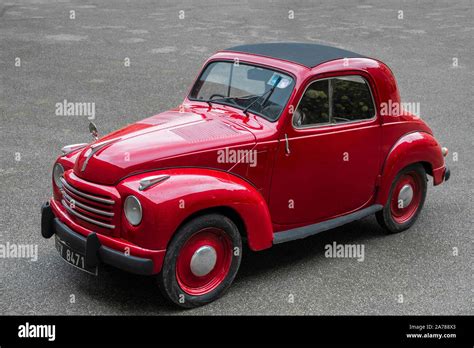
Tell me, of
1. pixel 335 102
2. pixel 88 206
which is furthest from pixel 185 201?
pixel 335 102

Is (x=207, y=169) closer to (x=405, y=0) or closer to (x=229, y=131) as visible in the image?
(x=229, y=131)

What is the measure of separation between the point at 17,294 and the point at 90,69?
9214mm

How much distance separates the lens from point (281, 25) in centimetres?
1916

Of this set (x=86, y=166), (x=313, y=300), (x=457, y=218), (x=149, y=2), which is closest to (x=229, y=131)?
(x=86, y=166)

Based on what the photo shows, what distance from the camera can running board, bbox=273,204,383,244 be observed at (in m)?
5.53

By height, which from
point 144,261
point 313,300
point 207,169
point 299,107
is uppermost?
point 299,107

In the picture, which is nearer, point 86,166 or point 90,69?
point 86,166

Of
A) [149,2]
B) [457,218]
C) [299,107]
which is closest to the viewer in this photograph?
[299,107]

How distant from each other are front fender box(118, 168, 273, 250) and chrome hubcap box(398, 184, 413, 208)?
6.32 feet

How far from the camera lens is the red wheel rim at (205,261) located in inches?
195

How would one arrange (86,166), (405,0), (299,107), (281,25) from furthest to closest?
(405,0) → (281,25) → (299,107) → (86,166)

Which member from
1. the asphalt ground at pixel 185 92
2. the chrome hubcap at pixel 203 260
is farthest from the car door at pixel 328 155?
the chrome hubcap at pixel 203 260

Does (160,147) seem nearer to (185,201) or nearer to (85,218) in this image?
(185,201)

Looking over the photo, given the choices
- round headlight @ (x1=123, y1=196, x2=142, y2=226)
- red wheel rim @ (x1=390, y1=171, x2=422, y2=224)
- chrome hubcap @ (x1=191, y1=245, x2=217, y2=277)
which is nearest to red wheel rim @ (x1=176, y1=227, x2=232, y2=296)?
chrome hubcap @ (x1=191, y1=245, x2=217, y2=277)
